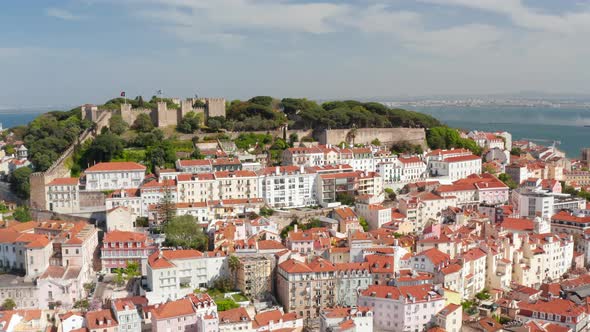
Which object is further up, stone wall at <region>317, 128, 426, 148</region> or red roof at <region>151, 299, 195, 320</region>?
stone wall at <region>317, 128, 426, 148</region>

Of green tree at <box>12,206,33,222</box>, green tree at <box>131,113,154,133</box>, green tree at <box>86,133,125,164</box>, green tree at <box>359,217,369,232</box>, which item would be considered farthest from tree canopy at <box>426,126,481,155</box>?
green tree at <box>12,206,33,222</box>

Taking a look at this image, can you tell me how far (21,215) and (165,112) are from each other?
1305 cm

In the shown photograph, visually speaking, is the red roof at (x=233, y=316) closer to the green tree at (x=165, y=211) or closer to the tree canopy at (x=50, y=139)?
the green tree at (x=165, y=211)

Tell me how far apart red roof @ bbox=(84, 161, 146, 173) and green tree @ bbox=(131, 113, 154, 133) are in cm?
671

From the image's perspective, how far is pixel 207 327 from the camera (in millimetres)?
18641

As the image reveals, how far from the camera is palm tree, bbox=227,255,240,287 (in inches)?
888

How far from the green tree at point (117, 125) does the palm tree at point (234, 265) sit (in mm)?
16630

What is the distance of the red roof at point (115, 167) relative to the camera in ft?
97.6

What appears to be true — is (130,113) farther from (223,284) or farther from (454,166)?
(454,166)

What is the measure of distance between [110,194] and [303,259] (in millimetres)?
10560

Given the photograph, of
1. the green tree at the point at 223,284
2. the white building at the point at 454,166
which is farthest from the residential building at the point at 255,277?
the white building at the point at 454,166

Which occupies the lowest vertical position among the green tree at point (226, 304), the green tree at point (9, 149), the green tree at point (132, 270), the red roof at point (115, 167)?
the green tree at point (226, 304)

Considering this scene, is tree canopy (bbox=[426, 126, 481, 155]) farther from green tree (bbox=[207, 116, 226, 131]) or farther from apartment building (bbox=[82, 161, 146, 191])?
apartment building (bbox=[82, 161, 146, 191])

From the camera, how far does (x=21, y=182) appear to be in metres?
29.3
